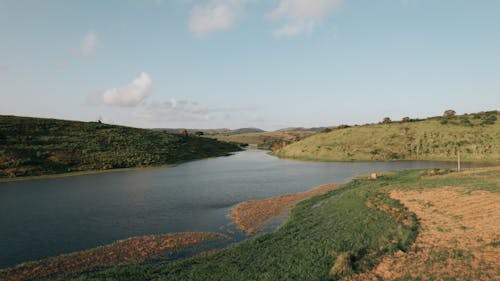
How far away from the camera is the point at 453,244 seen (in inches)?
573

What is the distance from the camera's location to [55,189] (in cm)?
4056

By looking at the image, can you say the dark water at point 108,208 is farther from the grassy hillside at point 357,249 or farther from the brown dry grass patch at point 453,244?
the brown dry grass patch at point 453,244

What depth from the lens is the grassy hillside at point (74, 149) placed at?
58.0 meters

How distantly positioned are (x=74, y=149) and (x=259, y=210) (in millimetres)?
63026

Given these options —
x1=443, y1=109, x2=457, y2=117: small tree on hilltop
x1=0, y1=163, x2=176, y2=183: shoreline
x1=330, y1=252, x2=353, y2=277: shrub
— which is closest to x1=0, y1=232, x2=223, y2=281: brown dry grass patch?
x1=330, y1=252, x2=353, y2=277: shrub

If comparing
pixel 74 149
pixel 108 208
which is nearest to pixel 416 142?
pixel 108 208

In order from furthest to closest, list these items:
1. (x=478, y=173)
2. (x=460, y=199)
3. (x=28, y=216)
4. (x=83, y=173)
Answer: (x=83, y=173) < (x=478, y=173) < (x=28, y=216) < (x=460, y=199)

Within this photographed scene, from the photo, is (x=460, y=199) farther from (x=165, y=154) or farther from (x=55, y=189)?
(x=165, y=154)

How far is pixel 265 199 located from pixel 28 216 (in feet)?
78.9

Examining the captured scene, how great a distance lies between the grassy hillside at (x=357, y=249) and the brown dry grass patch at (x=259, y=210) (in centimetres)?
263

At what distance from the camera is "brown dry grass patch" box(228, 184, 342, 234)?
74.9 feet

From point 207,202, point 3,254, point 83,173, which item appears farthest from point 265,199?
point 83,173

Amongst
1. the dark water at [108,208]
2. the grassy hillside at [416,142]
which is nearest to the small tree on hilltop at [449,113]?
the grassy hillside at [416,142]

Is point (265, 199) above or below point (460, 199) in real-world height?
below
